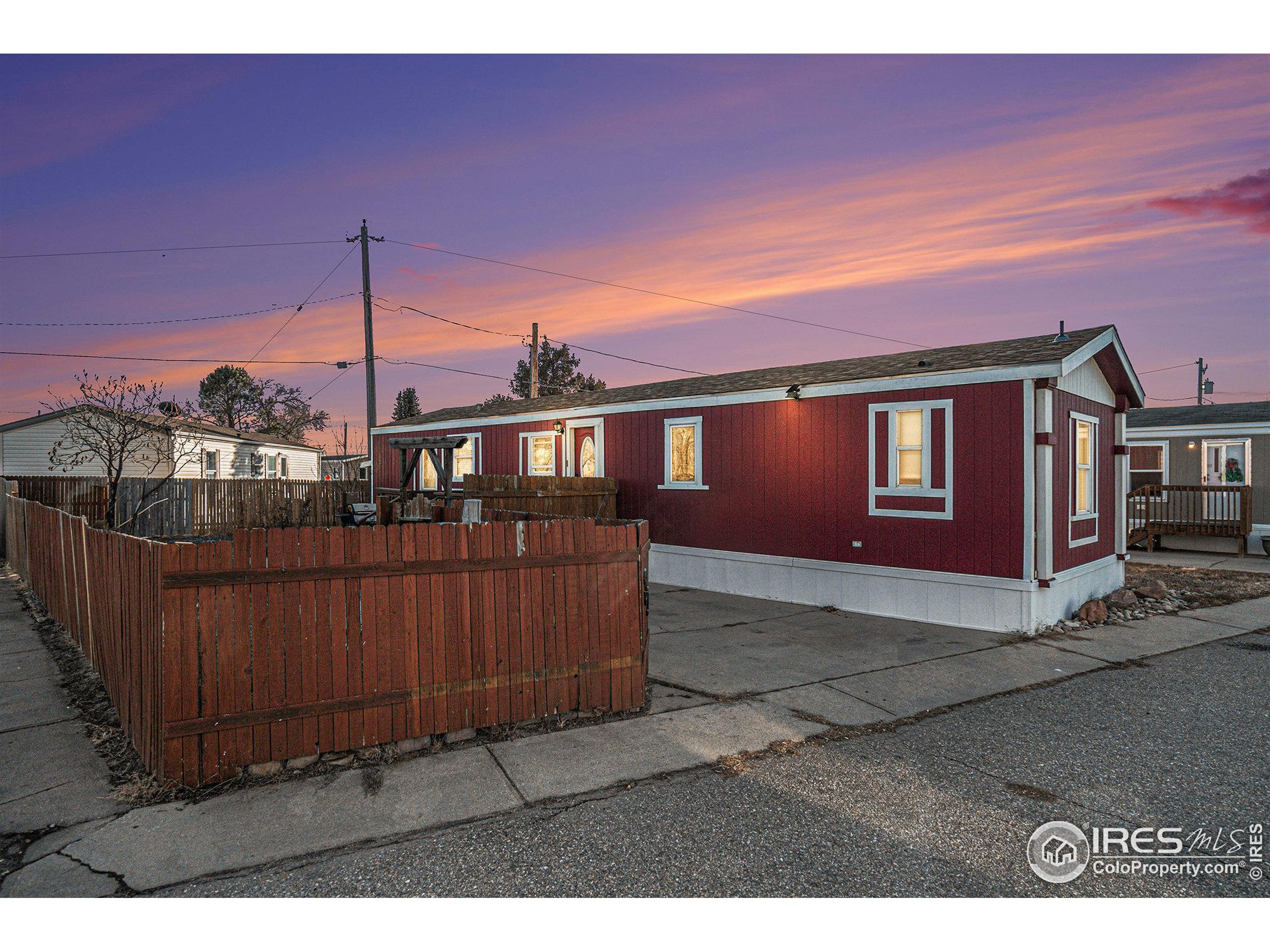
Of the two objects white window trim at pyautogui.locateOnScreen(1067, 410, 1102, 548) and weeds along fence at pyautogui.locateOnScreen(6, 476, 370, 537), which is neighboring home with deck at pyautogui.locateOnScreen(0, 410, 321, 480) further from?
white window trim at pyautogui.locateOnScreen(1067, 410, 1102, 548)

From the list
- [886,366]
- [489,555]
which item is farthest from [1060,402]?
[489,555]

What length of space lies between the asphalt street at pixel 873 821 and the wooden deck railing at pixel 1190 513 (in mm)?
14287

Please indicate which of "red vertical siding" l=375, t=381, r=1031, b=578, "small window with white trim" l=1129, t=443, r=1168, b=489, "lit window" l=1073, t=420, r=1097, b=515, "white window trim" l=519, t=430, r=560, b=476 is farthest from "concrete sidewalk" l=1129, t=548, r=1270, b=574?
"white window trim" l=519, t=430, r=560, b=476

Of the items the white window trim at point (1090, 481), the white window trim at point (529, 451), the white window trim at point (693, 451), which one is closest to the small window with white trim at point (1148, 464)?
the white window trim at point (1090, 481)

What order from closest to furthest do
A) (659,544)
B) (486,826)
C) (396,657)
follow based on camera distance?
1. (486,826)
2. (396,657)
3. (659,544)

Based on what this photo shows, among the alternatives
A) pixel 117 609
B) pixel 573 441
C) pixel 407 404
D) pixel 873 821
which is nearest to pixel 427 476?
pixel 573 441

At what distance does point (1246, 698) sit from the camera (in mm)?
6090

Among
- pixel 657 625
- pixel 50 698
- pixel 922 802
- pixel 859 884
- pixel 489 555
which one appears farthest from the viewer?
pixel 657 625

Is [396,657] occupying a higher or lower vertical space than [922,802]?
higher

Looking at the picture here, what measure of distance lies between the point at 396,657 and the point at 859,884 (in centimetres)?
311

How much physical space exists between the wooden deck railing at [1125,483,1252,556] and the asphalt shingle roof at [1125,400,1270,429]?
1.87 metres

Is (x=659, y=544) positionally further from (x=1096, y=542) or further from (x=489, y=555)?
(x=489, y=555)

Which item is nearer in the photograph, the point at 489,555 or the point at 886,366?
the point at 489,555

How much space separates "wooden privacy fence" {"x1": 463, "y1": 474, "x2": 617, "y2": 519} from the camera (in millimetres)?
13008
